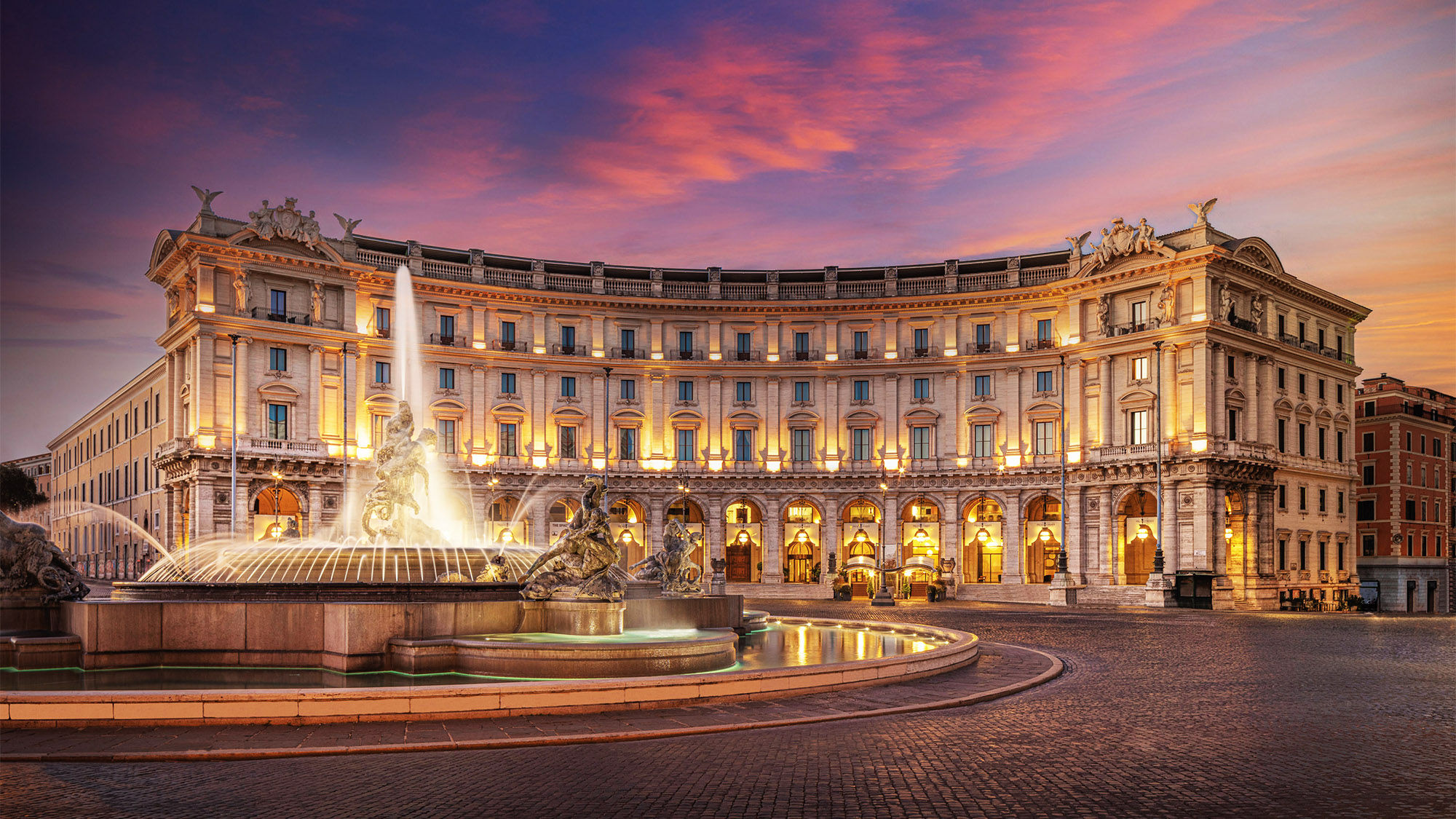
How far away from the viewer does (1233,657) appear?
77.5ft

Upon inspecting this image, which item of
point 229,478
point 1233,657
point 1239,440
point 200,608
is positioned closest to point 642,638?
point 200,608

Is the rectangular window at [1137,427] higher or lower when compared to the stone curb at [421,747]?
higher

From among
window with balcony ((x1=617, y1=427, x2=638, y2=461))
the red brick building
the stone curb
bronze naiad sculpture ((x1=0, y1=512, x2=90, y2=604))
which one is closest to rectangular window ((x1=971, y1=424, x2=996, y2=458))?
window with balcony ((x1=617, y1=427, x2=638, y2=461))

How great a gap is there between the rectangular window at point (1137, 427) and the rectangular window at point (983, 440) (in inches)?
349

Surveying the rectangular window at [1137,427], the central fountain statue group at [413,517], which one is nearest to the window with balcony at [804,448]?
the rectangular window at [1137,427]

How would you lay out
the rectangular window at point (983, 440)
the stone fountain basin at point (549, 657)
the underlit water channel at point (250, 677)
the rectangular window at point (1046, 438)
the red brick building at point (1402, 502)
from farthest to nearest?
the red brick building at point (1402, 502)
the rectangular window at point (983, 440)
the rectangular window at point (1046, 438)
the stone fountain basin at point (549, 657)
the underlit water channel at point (250, 677)

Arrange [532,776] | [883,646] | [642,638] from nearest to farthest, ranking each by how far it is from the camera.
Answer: [532,776], [642,638], [883,646]

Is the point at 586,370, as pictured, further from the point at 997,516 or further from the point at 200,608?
the point at 200,608

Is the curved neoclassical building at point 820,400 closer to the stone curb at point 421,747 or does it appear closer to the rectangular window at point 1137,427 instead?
the rectangular window at point 1137,427

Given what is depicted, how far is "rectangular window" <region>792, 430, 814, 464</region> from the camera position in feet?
241

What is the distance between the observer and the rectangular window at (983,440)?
70562 mm

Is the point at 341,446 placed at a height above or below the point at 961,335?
below

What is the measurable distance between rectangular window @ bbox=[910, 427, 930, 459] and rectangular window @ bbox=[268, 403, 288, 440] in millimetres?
38596

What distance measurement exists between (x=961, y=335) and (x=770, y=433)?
554 inches
